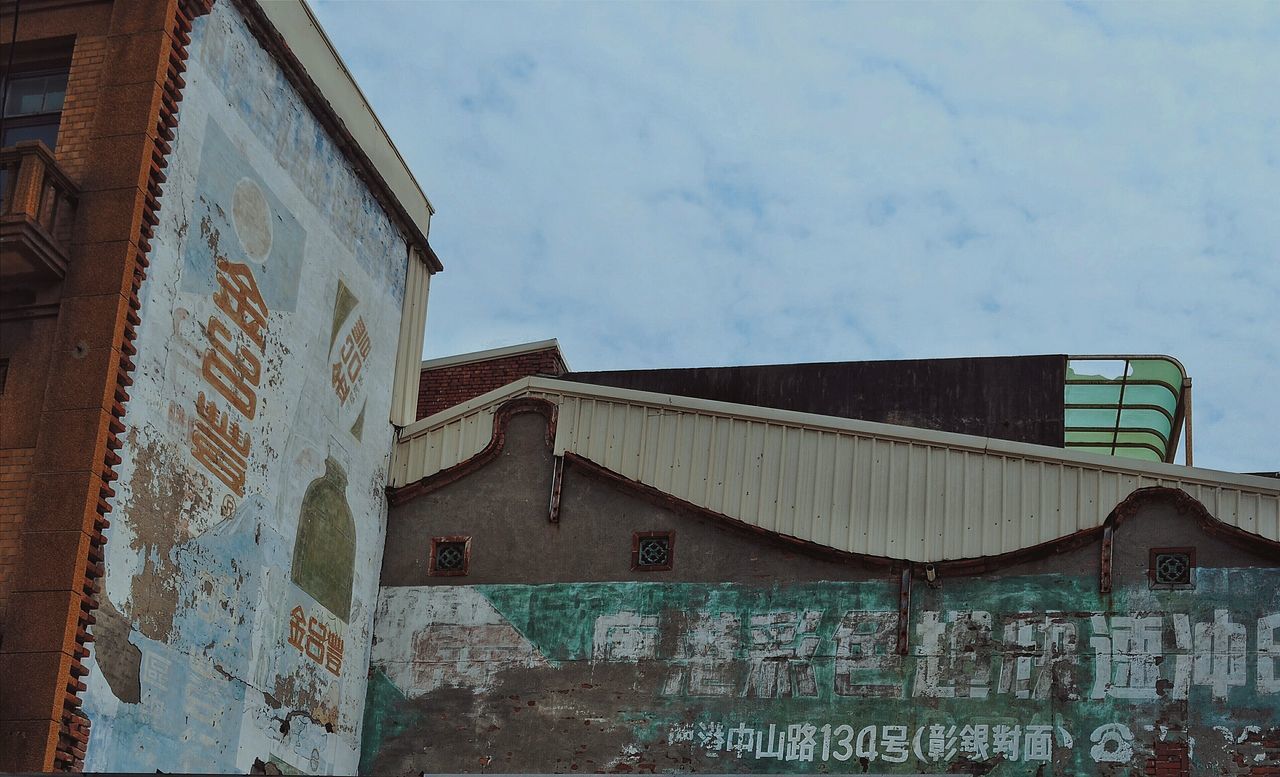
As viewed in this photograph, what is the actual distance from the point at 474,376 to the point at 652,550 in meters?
8.42

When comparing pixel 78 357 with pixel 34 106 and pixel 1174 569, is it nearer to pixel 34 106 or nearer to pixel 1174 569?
pixel 34 106

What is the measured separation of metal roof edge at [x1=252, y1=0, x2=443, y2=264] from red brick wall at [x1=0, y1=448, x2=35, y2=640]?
6289 millimetres

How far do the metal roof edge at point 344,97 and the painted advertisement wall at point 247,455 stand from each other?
1.62 feet

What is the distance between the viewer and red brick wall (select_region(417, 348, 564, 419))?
2883 cm

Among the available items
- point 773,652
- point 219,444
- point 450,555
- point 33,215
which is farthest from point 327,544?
point 33,215

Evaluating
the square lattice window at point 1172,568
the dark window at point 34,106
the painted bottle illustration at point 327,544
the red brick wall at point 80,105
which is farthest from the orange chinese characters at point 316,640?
the square lattice window at point 1172,568

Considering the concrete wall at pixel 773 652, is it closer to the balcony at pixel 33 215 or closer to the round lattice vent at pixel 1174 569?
the round lattice vent at pixel 1174 569

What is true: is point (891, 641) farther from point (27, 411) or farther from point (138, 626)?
point (27, 411)

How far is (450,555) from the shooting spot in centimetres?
2220

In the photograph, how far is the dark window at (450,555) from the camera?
22062mm

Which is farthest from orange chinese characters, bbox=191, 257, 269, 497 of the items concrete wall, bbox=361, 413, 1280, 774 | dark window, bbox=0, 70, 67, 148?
concrete wall, bbox=361, 413, 1280, 774

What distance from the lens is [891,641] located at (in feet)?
66.5

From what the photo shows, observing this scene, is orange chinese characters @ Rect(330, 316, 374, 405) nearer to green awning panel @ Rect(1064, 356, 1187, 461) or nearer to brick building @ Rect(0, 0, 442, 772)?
brick building @ Rect(0, 0, 442, 772)

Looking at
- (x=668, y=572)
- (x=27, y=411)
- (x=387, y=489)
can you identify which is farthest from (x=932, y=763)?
(x=27, y=411)
